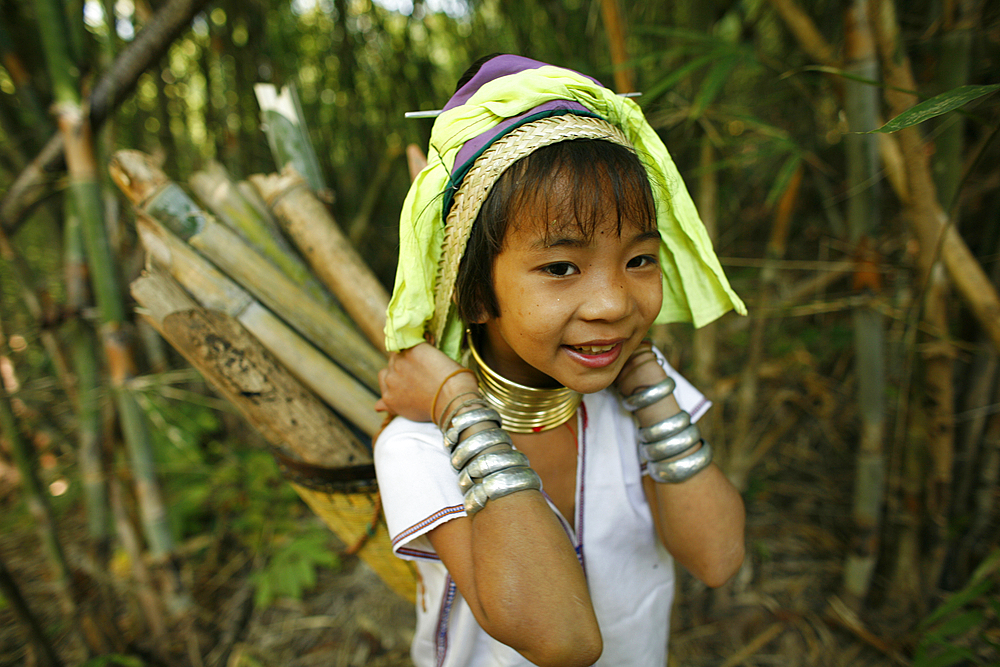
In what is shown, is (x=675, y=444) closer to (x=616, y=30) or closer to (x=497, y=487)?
(x=497, y=487)

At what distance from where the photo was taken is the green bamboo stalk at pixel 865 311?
4.43 feet

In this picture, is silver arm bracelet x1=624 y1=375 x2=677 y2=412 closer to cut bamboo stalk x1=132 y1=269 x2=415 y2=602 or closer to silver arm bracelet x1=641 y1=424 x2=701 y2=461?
silver arm bracelet x1=641 y1=424 x2=701 y2=461

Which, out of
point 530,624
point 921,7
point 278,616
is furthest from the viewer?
point 278,616

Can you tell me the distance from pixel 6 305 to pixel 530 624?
161 inches

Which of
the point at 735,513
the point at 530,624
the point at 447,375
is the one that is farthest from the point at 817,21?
the point at 530,624

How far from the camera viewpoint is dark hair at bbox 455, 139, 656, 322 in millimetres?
813

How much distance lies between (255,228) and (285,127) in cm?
32

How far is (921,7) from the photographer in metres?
1.68

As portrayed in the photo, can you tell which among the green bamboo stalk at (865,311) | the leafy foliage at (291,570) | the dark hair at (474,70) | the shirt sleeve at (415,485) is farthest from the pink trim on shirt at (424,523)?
the leafy foliage at (291,570)

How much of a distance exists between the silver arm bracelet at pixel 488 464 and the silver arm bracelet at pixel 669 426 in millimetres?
321

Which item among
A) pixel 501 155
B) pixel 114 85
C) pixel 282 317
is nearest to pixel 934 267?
pixel 501 155

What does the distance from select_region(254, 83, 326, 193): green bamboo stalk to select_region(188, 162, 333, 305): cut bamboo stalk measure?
0.51 ft

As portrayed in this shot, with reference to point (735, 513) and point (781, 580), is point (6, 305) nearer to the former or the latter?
point (735, 513)

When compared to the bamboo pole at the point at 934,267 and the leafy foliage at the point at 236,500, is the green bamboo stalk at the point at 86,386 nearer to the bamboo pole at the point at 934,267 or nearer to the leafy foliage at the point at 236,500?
the leafy foliage at the point at 236,500
